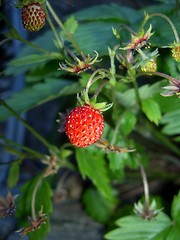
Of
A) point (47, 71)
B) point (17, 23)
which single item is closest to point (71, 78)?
point (47, 71)

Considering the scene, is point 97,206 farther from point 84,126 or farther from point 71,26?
point 84,126

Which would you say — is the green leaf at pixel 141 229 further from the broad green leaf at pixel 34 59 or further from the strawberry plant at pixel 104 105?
the broad green leaf at pixel 34 59

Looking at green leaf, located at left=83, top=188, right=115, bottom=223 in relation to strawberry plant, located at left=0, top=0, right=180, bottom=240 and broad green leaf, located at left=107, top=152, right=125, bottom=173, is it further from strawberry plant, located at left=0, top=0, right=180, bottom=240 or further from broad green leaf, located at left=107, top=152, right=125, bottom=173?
broad green leaf, located at left=107, top=152, right=125, bottom=173

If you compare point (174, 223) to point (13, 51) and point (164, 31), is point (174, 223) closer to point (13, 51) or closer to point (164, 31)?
point (164, 31)

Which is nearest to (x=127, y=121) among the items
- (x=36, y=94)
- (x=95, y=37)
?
(x=95, y=37)

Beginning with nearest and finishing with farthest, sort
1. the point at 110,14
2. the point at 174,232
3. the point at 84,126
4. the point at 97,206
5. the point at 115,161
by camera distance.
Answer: the point at 84,126, the point at 174,232, the point at 115,161, the point at 110,14, the point at 97,206

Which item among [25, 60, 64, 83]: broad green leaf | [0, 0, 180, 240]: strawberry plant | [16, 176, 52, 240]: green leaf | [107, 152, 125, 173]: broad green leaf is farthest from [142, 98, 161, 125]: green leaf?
[25, 60, 64, 83]: broad green leaf

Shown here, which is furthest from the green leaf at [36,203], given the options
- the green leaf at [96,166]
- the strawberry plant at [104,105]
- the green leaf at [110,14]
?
the green leaf at [110,14]
